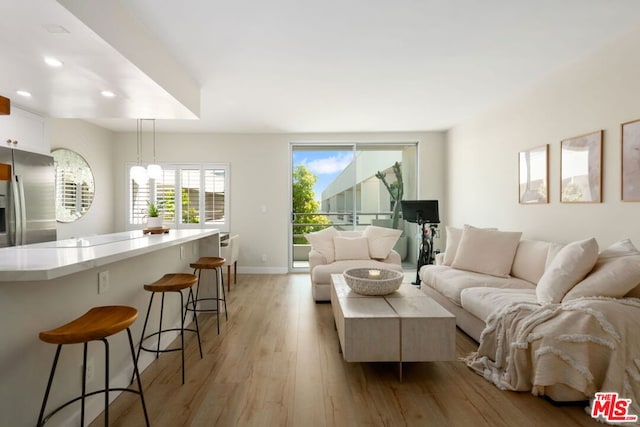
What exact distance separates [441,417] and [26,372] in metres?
2.08

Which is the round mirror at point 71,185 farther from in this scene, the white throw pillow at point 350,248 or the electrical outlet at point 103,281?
the white throw pillow at point 350,248

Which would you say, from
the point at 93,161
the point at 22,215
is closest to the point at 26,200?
the point at 22,215

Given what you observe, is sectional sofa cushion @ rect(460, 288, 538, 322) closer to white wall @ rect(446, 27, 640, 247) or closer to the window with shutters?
white wall @ rect(446, 27, 640, 247)

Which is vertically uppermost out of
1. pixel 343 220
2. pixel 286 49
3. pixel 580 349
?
pixel 286 49

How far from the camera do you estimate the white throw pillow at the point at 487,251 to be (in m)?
3.48

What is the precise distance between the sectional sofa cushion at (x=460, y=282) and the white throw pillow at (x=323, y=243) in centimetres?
140

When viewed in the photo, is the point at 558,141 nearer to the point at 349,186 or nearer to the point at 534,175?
the point at 534,175

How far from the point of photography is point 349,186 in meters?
6.18

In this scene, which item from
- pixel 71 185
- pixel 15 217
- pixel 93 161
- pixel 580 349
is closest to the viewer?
pixel 580 349

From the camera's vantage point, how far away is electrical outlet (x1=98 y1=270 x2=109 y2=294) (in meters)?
2.03

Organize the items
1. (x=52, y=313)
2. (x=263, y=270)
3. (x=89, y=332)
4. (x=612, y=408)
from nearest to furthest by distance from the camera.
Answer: (x=89, y=332)
(x=52, y=313)
(x=612, y=408)
(x=263, y=270)

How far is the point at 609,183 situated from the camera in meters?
2.72

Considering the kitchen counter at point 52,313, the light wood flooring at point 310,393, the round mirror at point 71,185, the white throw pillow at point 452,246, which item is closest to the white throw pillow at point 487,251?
the white throw pillow at point 452,246

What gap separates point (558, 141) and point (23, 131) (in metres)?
5.70
